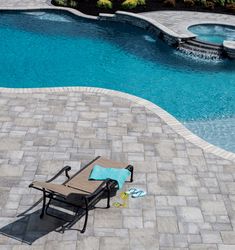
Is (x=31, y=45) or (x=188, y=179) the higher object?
(x=188, y=179)

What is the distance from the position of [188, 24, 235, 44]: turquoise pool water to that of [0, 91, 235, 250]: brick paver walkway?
355 inches

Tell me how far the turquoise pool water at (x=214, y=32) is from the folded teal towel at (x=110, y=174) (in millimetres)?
13236

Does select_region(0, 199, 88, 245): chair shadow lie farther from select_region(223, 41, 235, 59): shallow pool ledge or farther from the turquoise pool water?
the turquoise pool water

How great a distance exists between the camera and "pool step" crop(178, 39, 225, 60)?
19828 mm

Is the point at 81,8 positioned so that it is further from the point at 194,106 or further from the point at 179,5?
the point at 194,106

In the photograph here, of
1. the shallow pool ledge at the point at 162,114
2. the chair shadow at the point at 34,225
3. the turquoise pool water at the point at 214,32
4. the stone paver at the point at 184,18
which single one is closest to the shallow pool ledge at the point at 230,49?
the turquoise pool water at the point at 214,32

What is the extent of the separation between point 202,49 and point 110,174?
1171cm

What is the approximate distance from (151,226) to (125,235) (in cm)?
62

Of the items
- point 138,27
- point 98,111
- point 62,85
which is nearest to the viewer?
point 98,111

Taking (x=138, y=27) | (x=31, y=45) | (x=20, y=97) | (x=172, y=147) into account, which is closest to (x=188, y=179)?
(x=172, y=147)

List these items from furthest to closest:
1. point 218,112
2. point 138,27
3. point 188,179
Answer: point 138,27 < point 218,112 < point 188,179

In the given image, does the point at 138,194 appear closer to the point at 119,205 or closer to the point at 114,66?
the point at 119,205

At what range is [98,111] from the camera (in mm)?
13969

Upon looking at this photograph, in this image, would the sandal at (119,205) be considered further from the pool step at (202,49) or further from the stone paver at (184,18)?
the stone paver at (184,18)
